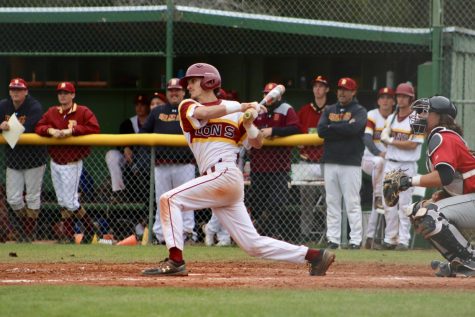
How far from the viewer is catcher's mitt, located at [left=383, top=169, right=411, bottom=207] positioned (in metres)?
8.64

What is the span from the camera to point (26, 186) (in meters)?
12.9

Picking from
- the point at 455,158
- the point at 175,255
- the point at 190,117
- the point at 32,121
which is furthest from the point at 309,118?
the point at 175,255

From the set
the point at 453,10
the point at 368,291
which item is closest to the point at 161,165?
the point at 453,10

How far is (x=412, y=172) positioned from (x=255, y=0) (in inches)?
133

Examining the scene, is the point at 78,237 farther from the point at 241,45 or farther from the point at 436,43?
the point at 436,43

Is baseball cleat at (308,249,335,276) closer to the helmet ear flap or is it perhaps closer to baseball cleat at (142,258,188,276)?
baseball cleat at (142,258,188,276)

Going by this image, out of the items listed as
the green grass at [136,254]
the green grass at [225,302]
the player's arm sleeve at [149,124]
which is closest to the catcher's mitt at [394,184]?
the green grass at [225,302]

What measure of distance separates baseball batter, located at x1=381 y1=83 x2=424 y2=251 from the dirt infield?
2.56 metres

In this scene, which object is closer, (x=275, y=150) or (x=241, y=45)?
(x=275, y=150)

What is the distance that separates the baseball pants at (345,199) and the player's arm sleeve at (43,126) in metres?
3.39

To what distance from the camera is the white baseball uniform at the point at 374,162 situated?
41.9ft

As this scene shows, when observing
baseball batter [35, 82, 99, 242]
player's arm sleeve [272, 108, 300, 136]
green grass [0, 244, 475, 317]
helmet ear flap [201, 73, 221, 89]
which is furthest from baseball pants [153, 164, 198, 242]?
green grass [0, 244, 475, 317]

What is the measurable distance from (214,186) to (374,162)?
4891 mm

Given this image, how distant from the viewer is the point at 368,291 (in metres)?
7.44
